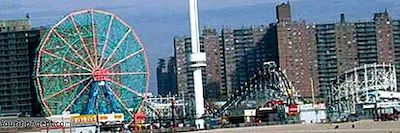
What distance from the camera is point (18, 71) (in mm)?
168000

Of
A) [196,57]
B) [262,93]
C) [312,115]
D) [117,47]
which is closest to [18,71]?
[262,93]

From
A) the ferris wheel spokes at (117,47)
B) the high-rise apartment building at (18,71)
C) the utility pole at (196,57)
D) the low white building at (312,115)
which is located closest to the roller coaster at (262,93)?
the low white building at (312,115)

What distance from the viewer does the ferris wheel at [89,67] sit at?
346 ft

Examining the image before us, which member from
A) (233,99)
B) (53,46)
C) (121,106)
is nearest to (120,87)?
(121,106)

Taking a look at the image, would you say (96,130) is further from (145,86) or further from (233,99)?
(233,99)

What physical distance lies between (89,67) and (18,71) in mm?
64952

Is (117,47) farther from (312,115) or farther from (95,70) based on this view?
(312,115)

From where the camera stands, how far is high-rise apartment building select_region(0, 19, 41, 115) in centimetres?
16438

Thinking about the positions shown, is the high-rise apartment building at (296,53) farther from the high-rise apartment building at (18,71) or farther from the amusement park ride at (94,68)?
the amusement park ride at (94,68)

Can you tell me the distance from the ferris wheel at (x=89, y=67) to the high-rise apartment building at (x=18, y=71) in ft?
178

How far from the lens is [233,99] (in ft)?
498

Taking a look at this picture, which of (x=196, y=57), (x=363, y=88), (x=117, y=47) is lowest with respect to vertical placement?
(x=363, y=88)

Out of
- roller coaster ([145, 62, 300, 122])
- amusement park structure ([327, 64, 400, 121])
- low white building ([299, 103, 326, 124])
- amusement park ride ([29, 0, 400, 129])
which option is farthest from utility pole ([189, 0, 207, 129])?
amusement park structure ([327, 64, 400, 121])

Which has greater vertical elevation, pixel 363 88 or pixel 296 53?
pixel 296 53
